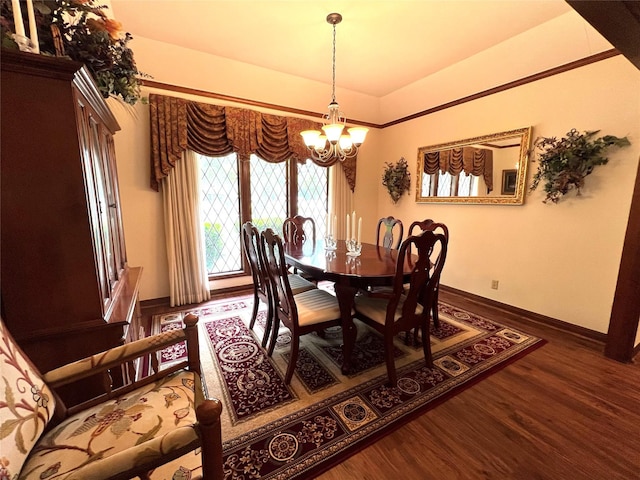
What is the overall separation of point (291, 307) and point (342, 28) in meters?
2.52

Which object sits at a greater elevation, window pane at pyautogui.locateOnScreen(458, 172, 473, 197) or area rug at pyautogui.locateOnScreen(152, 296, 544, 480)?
window pane at pyautogui.locateOnScreen(458, 172, 473, 197)

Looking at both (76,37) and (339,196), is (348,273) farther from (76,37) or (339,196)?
(339,196)

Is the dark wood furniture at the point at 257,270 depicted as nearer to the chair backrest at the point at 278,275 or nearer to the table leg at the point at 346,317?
the chair backrest at the point at 278,275

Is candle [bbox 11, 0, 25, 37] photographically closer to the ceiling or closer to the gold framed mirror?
the ceiling

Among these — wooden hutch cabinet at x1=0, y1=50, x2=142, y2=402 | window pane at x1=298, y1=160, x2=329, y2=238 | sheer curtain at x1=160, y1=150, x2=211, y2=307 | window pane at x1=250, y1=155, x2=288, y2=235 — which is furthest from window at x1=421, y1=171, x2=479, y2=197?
wooden hutch cabinet at x1=0, y1=50, x2=142, y2=402

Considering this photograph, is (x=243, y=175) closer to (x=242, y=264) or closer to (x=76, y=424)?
(x=242, y=264)

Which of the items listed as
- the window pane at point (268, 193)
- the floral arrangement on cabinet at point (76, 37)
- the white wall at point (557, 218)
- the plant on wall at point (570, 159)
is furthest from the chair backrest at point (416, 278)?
the window pane at point (268, 193)

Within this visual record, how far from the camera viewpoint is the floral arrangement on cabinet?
0.98 meters

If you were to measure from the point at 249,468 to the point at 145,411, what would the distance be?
0.60m

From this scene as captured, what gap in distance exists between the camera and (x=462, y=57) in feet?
9.71

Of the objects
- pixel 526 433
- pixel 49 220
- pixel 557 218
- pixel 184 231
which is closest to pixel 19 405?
pixel 49 220

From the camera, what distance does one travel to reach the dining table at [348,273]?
180 centimetres

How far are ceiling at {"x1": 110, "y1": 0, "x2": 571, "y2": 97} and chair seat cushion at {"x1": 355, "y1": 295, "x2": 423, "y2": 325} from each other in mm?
2332

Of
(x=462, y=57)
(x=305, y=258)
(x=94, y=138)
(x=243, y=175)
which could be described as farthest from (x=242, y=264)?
(x=462, y=57)
